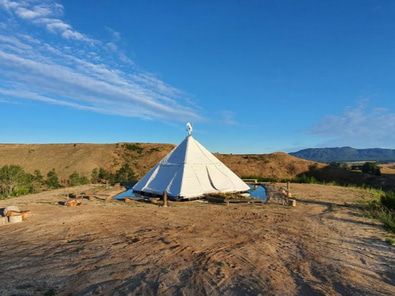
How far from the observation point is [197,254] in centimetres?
600

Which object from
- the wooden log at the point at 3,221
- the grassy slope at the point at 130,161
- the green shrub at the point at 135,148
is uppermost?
the green shrub at the point at 135,148

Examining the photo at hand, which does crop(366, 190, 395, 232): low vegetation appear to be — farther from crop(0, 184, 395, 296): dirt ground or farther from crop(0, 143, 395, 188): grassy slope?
crop(0, 143, 395, 188): grassy slope

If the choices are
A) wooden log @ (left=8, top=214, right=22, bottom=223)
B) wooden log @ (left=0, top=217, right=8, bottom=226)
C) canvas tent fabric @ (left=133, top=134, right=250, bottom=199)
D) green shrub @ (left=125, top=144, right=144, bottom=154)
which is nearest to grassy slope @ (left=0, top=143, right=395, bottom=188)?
green shrub @ (left=125, top=144, right=144, bottom=154)

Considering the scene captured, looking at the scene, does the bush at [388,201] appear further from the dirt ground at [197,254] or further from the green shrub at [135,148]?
the green shrub at [135,148]

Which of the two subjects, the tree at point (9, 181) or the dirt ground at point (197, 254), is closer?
the dirt ground at point (197, 254)

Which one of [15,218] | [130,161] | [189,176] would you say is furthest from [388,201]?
[130,161]

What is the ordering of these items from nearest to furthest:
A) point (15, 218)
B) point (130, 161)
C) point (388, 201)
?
point (15, 218), point (388, 201), point (130, 161)

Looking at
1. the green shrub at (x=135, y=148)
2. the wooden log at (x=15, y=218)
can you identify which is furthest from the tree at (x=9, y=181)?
the green shrub at (x=135, y=148)

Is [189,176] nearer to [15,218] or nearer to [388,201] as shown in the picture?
[15,218]

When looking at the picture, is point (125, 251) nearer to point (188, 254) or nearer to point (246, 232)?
point (188, 254)

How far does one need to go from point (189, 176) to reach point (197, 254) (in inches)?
339

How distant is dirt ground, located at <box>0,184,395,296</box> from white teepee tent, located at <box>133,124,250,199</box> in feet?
11.5

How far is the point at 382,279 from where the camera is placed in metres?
4.70

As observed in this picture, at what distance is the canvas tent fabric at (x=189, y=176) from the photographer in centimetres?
1402
